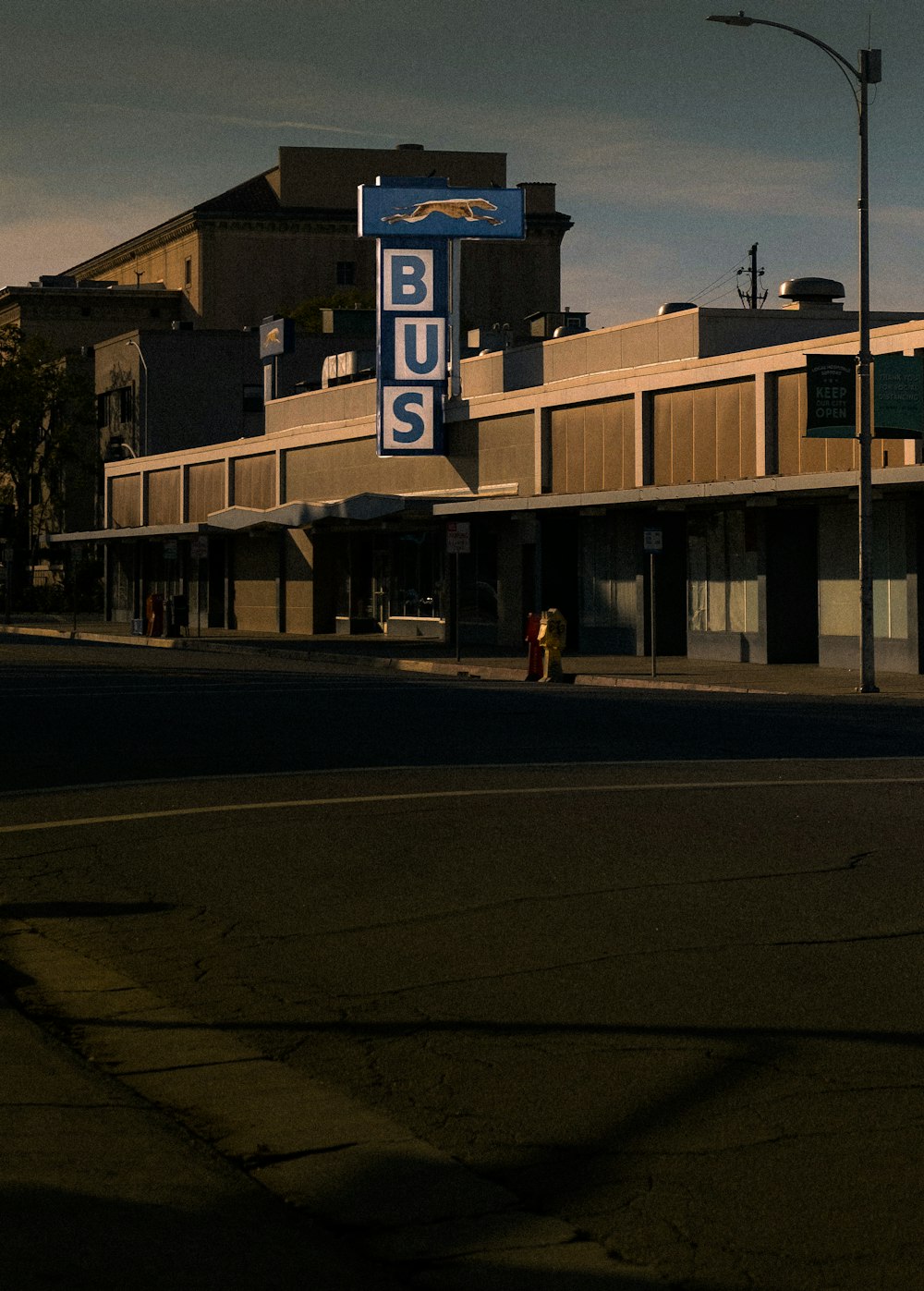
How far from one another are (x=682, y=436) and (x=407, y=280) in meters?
13.8

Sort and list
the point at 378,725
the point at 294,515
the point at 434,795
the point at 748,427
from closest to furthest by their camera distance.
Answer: the point at 434,795
the point at 378,725
the point at 748,427
the point at 294,515

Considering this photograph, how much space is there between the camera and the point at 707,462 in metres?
38.7

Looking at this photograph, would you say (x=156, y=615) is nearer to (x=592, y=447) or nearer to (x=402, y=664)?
(x=592, y=447)

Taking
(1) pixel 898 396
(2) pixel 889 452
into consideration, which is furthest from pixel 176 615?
(1) pixel 898 396

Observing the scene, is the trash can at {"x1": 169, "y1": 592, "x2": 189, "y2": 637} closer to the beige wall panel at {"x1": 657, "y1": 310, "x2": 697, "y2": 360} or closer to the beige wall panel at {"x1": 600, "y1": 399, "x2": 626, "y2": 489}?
the beige wall panel at {"x1": 600, "y1": 399, "x2": 626, "y2": 489}

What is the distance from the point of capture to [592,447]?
141ft

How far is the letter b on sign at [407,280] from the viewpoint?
49969 mm

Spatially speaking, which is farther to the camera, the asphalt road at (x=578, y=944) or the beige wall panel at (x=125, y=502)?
the beige wall panel at (x=125, y=502)

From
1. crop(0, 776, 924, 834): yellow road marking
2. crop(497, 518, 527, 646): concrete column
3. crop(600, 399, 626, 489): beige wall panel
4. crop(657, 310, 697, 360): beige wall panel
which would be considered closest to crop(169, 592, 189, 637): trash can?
crop(497, 518, 527, 646): concrete column

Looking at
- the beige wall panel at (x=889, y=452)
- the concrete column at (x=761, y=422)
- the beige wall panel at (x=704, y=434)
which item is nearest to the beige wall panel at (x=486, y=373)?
the beige wall panel at (x=704, y=434)

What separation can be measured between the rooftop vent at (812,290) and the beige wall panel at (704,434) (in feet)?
16.5

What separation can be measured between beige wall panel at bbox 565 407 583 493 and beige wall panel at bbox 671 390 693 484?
154 inches

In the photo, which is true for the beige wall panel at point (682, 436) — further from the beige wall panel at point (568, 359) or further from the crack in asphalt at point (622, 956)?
the crack in asphalt at point (622, 956)

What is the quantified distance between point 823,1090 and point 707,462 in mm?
33293
